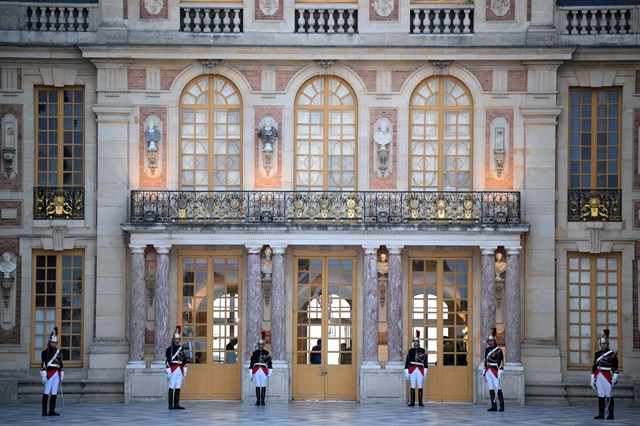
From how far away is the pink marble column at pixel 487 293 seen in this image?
130 ft

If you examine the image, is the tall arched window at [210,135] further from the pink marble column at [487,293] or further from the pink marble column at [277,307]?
the pink marble column at [487,293]

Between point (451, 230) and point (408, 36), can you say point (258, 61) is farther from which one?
point (451, 230)

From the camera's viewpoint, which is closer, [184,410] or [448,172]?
[184,410]

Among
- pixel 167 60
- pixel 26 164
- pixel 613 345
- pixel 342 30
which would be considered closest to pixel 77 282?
pixel 26 164

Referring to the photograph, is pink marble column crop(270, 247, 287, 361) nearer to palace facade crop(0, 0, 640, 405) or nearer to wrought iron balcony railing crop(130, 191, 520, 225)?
palace facade crop(0, 0, 640, 405)

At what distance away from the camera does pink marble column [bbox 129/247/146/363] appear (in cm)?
3966

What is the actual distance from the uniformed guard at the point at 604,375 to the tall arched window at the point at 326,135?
7.84 metres

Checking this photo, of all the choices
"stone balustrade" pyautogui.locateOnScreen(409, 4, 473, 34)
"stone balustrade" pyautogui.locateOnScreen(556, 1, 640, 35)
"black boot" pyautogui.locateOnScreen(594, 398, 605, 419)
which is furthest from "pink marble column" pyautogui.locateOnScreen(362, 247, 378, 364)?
"stone balustrade" pyautogui.locateOnScreen(556, 1, 640, 35)

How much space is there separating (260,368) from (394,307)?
370 cm

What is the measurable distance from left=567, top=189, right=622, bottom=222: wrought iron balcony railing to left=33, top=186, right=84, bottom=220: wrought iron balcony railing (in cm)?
1230

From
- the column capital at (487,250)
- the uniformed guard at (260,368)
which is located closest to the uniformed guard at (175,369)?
the uniformed guard at (260,368)

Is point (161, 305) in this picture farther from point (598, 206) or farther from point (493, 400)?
point (598, 206)

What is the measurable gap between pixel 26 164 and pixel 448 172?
34.7ft

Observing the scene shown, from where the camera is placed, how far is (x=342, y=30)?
4038 cm
